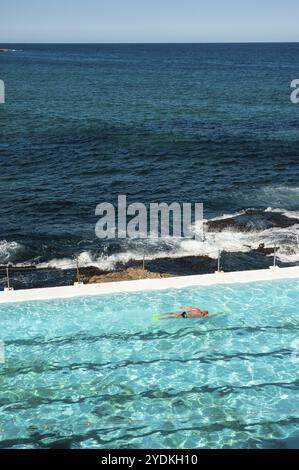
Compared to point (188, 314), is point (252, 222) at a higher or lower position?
higher

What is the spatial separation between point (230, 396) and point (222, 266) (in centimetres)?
1226

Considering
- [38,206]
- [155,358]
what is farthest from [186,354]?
[38,206]

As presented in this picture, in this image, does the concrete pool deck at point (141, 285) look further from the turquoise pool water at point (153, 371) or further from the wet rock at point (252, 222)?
the wet rock at point (252, 222)

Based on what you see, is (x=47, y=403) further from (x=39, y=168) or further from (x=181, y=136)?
(x=181, y=136)

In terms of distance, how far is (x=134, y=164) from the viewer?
45.3m

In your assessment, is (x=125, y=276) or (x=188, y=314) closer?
(x=188, y=314)

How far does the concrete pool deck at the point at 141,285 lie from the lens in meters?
20.2

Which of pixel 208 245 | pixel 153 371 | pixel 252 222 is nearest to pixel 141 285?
pixel 153 371

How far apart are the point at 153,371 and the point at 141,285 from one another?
542cm

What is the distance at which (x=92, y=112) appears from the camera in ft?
221

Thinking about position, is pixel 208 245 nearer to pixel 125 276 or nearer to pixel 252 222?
pixel 252 222

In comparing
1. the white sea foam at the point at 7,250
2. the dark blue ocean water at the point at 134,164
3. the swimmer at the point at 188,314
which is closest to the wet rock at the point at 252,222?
the dark blue ocean water at the point at 134,164

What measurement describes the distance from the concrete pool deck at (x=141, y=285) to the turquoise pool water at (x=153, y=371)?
1.10 ft

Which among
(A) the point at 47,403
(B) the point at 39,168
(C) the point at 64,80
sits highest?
(C) the point at 64,80
